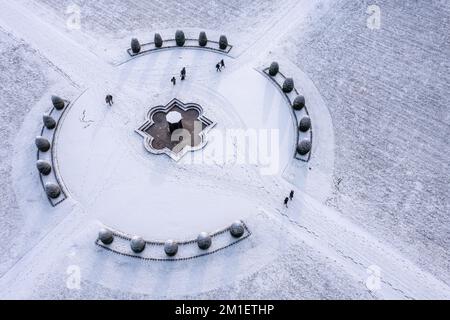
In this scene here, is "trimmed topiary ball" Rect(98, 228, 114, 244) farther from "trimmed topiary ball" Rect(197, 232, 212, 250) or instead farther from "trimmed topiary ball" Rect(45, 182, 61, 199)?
"trimmed topiary ball" Rect(197, 232, 212, 250)

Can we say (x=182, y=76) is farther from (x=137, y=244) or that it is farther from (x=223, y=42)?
(x=137, y=244)

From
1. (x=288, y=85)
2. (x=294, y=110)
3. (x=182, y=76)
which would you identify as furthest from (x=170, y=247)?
(x=288, y=85)

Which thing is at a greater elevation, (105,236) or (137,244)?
(105,236)

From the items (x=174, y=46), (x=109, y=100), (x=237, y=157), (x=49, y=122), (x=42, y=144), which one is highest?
(x=174, y=46)

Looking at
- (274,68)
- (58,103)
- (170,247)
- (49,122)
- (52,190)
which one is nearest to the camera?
(170,247)

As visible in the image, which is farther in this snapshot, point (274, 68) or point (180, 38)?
point (180, 38)

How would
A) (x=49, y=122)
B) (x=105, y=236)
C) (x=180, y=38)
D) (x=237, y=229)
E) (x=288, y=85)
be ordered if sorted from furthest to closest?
1. (x=180, y=38)
2. (x=288, y=85)
3. (x=49, y=122)
4. (x=237, y=229)
5. (x=105, y=236)

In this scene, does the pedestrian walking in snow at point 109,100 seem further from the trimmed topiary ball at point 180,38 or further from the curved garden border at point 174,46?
the trimmed topiary ball at point 180,38
